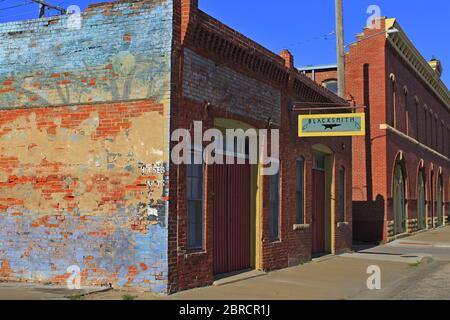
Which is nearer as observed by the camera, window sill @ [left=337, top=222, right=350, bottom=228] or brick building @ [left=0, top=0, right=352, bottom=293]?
brick building @ [left=0, top=0, right=352, bottom=293]

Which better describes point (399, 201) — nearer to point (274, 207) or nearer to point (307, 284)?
point (274, 207)

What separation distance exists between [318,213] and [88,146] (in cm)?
931

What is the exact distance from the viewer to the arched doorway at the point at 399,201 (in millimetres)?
28031

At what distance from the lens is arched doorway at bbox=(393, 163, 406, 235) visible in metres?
28.0

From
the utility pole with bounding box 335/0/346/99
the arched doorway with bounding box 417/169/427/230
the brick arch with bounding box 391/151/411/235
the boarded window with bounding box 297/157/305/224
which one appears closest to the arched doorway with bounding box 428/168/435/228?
the arched doorway with bounding box 417/169/427/230

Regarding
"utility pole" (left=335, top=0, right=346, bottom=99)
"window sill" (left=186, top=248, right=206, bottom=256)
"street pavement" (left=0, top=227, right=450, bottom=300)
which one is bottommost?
"street pavement" (left=0, top=227, right=450, bottom=300)

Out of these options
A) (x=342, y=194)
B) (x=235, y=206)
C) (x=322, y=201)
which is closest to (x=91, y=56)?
(x=235, y=206)

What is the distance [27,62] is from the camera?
11.1 metres

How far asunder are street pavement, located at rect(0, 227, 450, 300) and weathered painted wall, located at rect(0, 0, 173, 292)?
2.32 ft

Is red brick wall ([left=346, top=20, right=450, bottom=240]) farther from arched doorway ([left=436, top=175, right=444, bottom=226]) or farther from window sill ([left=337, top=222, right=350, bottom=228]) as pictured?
arched doorway ([left=436, top=175, right=444, bottom=226])

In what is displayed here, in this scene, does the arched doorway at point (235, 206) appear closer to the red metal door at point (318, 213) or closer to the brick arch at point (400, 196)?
the red metal door at point (318, 213)
